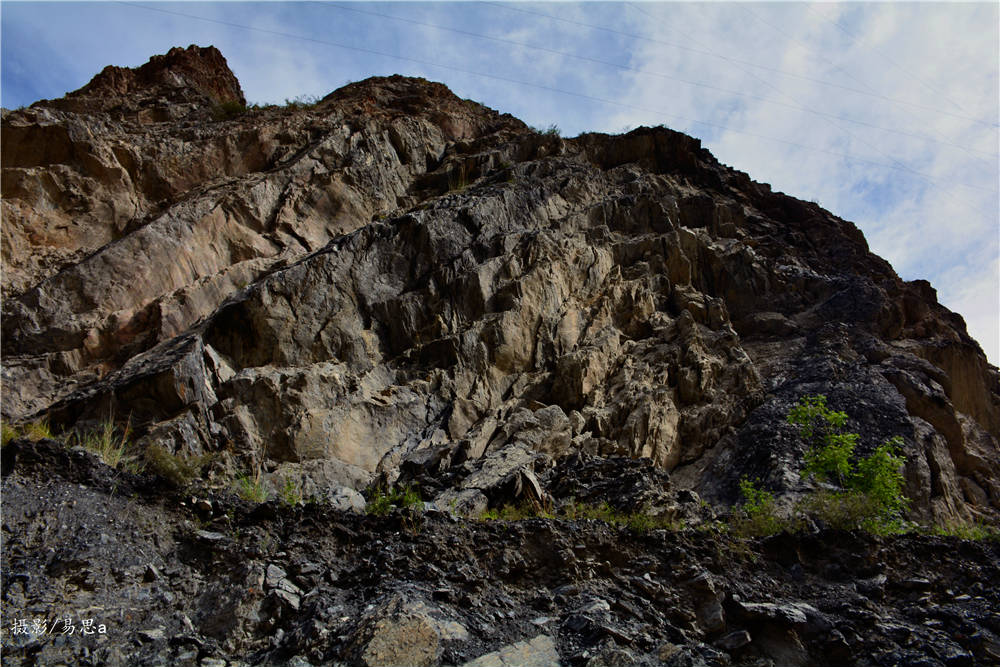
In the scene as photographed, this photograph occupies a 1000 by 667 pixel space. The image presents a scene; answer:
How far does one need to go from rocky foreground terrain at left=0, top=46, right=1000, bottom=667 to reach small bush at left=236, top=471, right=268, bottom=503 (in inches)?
2.6

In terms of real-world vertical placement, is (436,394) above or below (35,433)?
above

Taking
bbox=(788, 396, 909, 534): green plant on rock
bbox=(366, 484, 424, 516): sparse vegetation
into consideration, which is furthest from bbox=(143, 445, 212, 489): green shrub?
bbox=(788, 396, 909, 534): green plant on rock

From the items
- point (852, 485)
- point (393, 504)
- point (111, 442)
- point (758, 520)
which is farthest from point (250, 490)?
point (852, 485)

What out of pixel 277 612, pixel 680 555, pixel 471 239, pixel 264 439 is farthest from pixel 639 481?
pixel 471 239

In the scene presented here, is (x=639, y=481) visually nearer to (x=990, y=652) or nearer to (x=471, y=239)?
(x=990, y=652)

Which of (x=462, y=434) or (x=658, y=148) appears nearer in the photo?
(x=462, y=434)

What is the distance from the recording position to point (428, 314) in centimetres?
1332

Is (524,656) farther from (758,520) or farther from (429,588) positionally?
(758,520)

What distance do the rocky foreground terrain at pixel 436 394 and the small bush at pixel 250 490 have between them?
0.22ft

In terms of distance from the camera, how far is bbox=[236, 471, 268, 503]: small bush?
7.46m

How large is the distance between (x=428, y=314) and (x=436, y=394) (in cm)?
231

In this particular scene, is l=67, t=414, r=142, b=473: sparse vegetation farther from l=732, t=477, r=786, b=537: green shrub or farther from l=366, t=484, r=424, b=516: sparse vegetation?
l=732, t=477, r=786, b=537: green shrub

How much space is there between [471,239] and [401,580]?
1025 centimetres

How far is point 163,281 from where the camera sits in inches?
542
